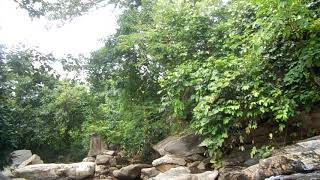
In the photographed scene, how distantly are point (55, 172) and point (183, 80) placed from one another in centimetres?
577

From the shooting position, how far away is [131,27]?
1032cm

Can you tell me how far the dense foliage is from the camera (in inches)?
237

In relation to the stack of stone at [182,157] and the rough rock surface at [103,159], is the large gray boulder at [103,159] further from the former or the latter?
the stack of stone at [182,157]

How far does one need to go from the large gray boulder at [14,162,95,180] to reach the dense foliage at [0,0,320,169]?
1734mm

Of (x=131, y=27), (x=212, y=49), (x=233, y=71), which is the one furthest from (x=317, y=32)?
(x=131, y=27)

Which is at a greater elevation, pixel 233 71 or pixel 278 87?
pixel 233 71

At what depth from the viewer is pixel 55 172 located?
10414mm

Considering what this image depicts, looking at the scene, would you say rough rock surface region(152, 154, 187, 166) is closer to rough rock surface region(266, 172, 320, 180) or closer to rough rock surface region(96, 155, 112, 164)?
rough rock surface region(266, 172, 320, 180)

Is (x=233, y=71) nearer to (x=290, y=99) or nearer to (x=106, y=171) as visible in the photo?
(x=290, y=99)

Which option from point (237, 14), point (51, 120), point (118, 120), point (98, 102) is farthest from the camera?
point (98, 102)

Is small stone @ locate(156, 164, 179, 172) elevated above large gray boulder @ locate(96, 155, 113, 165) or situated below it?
below

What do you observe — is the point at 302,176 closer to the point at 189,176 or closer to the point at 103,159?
the point at 189,176

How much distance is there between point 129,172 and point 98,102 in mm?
6519

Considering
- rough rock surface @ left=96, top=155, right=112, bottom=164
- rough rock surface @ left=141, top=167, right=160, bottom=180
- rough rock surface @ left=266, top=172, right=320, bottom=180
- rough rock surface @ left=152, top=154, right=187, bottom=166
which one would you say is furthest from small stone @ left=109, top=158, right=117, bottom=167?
→ rough rock surface @ left=266, top=172, right=320, bottom=180
